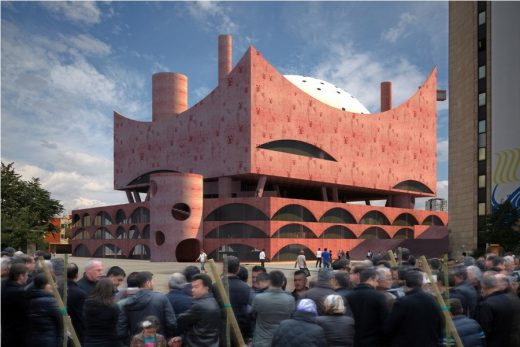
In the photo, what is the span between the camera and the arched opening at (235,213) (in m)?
51.4

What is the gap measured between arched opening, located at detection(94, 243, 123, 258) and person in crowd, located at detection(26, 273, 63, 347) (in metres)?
56.1

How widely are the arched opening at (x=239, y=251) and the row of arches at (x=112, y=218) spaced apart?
416 inches

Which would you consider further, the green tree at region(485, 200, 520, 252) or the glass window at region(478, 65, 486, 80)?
the glass window at region(478, 65, 486, 80)

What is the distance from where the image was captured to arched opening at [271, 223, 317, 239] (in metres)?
51.6

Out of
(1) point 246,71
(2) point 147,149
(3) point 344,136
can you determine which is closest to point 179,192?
(1) point 246,71

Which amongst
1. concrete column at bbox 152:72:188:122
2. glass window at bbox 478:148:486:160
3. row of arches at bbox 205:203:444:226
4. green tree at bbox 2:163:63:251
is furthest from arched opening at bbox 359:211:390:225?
green tree at bbox 2:163:63:251

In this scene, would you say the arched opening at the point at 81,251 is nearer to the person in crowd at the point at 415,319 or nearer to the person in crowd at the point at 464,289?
the person in crowd at the point at 464,289

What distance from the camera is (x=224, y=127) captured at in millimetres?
54125

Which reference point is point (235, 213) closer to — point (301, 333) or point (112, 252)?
point (112, 252)

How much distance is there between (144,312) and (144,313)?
1cm

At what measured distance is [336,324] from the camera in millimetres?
5758

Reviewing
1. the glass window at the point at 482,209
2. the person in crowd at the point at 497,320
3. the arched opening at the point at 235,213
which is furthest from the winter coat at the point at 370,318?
the arched opening at the point at 235,213

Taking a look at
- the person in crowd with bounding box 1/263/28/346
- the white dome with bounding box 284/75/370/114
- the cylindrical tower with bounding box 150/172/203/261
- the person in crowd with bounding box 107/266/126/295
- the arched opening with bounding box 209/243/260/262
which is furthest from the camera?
the white dome with bounding box 284/75/370/114

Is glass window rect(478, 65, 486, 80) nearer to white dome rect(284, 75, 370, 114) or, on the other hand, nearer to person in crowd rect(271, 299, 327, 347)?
white dome rect(284, 75, 370, 114)
